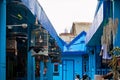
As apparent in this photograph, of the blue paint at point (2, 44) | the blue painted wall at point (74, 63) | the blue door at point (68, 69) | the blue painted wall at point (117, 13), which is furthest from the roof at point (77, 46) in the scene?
the blue paint at point (2, 44)

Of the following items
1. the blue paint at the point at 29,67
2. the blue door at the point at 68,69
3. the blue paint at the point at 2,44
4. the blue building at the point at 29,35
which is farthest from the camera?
the blue door at the point at 68,69

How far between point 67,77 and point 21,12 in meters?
24.4

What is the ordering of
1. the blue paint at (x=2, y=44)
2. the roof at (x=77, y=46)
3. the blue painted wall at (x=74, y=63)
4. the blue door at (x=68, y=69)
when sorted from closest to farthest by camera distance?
the blue paint at (x=2, y=44) < the roof at (x=77, y=46) < the blue painted wall at (x=74, y=63) < the blue door at (x=68, y=69)

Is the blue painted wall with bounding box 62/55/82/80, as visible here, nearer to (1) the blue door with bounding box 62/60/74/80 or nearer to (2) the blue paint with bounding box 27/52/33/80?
(1) the blue door with bounding box 62/60/74/80

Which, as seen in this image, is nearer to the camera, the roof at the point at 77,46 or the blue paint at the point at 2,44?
the blue paint at the point at 2,44

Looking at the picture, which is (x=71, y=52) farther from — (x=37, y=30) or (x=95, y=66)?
(x=37, y=30)

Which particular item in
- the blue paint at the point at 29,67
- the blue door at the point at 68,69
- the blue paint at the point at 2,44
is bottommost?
the blue door at the point at 68,69

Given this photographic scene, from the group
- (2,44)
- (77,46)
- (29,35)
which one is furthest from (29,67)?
(77,46)

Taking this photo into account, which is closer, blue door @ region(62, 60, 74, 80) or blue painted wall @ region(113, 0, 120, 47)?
blue painted wall @ region(113, 0, 120, 47)

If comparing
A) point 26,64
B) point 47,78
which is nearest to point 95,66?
point 47,78

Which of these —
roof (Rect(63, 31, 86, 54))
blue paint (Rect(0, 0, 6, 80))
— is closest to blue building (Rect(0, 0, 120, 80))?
blue paint (Rect(0, 0, 6, 80))

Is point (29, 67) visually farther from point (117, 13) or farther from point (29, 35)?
point (117, 13)

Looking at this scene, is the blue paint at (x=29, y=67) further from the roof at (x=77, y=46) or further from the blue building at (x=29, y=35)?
the roof at (x=77, y=46)

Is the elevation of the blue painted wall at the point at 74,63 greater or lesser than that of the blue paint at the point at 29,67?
lesser
